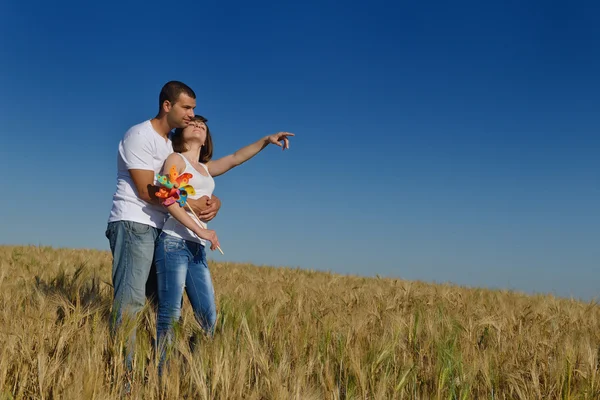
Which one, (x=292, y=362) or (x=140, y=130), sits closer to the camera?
(x=292, y=362)

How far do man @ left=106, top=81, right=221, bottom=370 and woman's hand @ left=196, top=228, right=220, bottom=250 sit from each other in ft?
1.19

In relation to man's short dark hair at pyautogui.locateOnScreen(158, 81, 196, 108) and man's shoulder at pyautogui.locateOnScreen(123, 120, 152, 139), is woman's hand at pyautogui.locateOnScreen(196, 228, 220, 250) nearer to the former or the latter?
man's shoulder at pyautogui.locateOnScreen(123, 120, 152, 139)

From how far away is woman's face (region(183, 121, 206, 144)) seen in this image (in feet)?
11.7

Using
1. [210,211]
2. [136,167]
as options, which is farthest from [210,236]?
[136,167]

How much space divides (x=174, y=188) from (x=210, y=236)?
0.38m

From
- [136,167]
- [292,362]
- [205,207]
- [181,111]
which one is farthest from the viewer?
[205,207]

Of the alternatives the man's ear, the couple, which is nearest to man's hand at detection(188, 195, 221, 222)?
the couple

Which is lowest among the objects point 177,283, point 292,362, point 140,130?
point 292,362

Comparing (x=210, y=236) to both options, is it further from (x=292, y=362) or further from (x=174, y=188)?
(x=292, y=362)

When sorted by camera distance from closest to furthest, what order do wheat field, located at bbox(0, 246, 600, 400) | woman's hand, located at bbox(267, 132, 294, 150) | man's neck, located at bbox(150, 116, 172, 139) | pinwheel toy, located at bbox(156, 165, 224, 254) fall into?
1. wheat field, located at bbox(0, 246, 600, 400)
2. pinwheel toy, located at bbox(156, 165, 224, 254)
3. man's neck, located at bbox(150, 116, 172, 139)
4. woman's hand, located at bbox(267, 132, 294, 150)

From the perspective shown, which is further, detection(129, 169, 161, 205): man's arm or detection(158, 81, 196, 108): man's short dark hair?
detection(158, 81, 196, 108): man's short dark hair

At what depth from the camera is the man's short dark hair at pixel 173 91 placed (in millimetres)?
3336

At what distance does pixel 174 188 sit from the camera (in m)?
3.21

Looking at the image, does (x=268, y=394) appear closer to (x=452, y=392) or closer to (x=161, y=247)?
(x=452, y=392)
